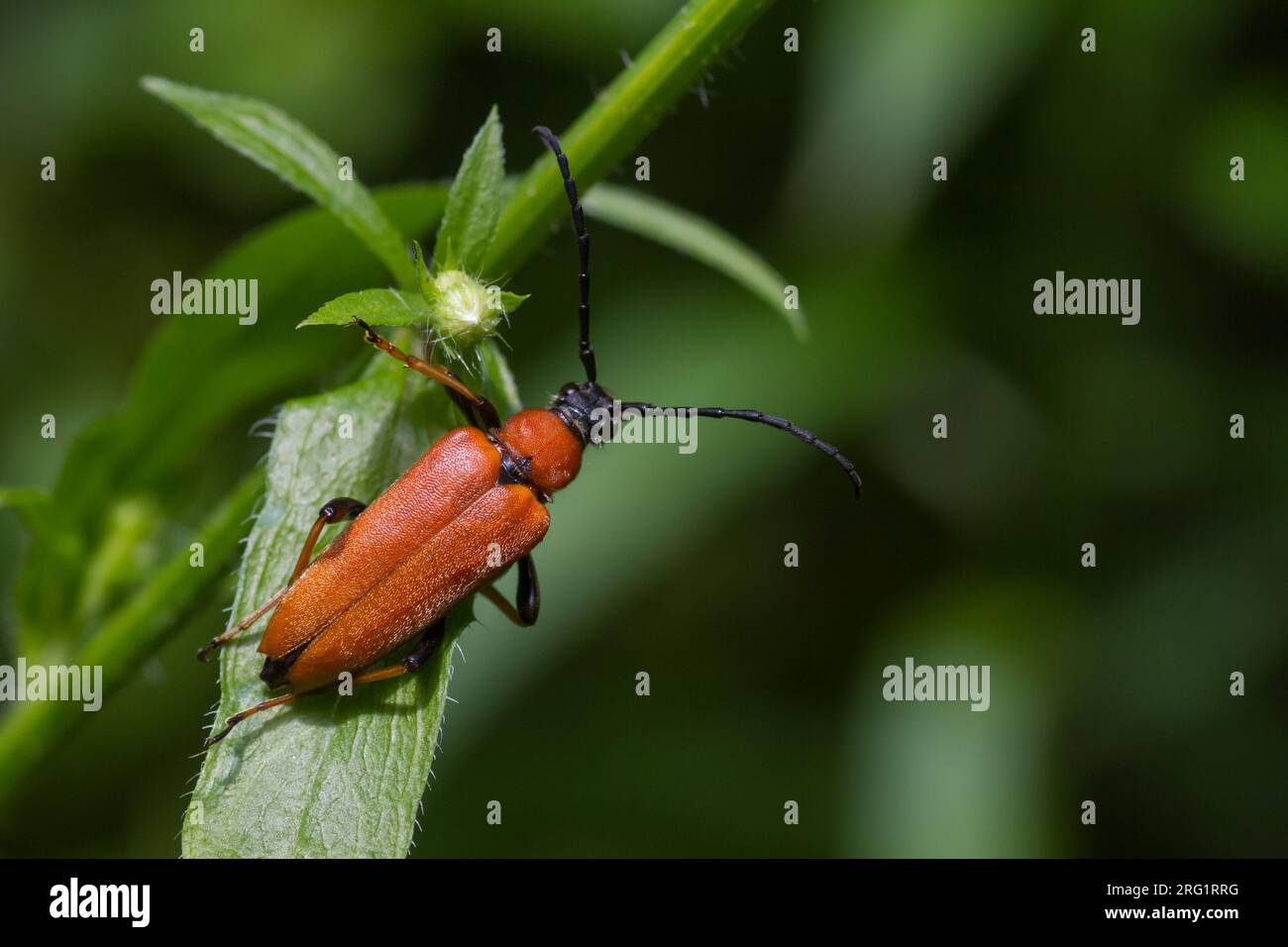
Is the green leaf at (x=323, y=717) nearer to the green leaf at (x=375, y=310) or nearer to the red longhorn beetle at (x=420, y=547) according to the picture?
the red longhorn beetle at (x=420, y=547)

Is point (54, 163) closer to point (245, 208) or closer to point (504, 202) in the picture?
point (245, 208)

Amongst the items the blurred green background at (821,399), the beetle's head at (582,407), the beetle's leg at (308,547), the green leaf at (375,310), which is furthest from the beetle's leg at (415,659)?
the blurred green background at (821,399)

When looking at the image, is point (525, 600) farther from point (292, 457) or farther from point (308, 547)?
point (292, 457)

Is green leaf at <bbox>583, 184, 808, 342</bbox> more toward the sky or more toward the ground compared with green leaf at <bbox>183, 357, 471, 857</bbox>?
more toward the sky

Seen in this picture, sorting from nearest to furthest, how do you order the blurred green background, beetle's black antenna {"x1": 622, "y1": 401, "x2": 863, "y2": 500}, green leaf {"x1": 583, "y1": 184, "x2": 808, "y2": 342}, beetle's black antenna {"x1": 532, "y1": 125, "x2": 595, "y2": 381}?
beetle's black antenna {"x1": 532, "y1": 125, "x2": 595, "y2": 381} < beetle's black antenna {"x1": 622, "y1": 401, "x2": 863, "y2": 500} < green leaf {"x1": 583, "y1": 184, "x2": 808, "y2": 342} < the blurred green background

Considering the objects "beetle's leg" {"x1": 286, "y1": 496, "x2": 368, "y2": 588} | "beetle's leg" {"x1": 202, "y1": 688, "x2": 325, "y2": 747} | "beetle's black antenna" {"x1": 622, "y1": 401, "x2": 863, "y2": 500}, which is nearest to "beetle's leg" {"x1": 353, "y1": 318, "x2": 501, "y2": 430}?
"beetle's leg" {"x1": 286, "y1": 496, "x2": 368, "y2": 588}

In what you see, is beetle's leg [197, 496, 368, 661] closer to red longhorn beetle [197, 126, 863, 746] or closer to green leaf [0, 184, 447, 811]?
red longhorn beetle [197, 126, 863, 746]
